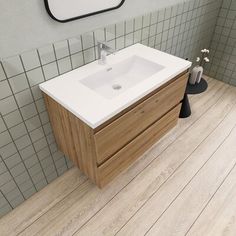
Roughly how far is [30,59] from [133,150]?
0.86 m

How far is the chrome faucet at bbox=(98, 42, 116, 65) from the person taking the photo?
1376 millimetres

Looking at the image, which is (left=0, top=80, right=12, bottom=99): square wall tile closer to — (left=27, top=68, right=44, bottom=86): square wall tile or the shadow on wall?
(left=27, top=68, right=44, bottom=86): square wall tile

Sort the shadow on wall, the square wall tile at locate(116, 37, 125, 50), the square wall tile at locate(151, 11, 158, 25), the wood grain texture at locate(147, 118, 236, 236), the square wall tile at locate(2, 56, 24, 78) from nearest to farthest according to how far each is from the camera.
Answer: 1. the square wall tile at locate(2, 56, 24, 78)
2. the wood grain texture at locate(147, 118, 236, 236)
3. the square wall tile at locate(116, 37, 125, 50)
4. the square wall tile at locate(151, 11, 158, 25)
5. the shadow on wall

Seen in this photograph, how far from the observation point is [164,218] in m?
1.51

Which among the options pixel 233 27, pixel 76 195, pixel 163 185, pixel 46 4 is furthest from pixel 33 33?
pixel 233 27

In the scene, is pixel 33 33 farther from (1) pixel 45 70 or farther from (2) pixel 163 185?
(2) pixel 163 185

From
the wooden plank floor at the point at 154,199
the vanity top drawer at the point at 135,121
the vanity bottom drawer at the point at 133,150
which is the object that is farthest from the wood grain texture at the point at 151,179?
the vanity top drawer at the point at 135,121

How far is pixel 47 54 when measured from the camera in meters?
1.20

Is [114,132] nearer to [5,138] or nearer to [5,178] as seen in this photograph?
[5,138]

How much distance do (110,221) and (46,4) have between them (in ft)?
4.57

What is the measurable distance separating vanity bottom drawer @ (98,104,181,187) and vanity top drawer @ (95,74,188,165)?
50 mm

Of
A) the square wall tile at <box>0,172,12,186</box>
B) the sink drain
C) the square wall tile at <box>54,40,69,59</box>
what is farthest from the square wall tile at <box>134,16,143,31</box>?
the square wall tile at <box>0,172,12,186</box>

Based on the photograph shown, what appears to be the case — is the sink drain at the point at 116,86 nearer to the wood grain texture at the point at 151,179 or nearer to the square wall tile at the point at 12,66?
the square wall tile at the point at 12,66

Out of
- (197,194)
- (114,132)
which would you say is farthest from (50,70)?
(197,194)
